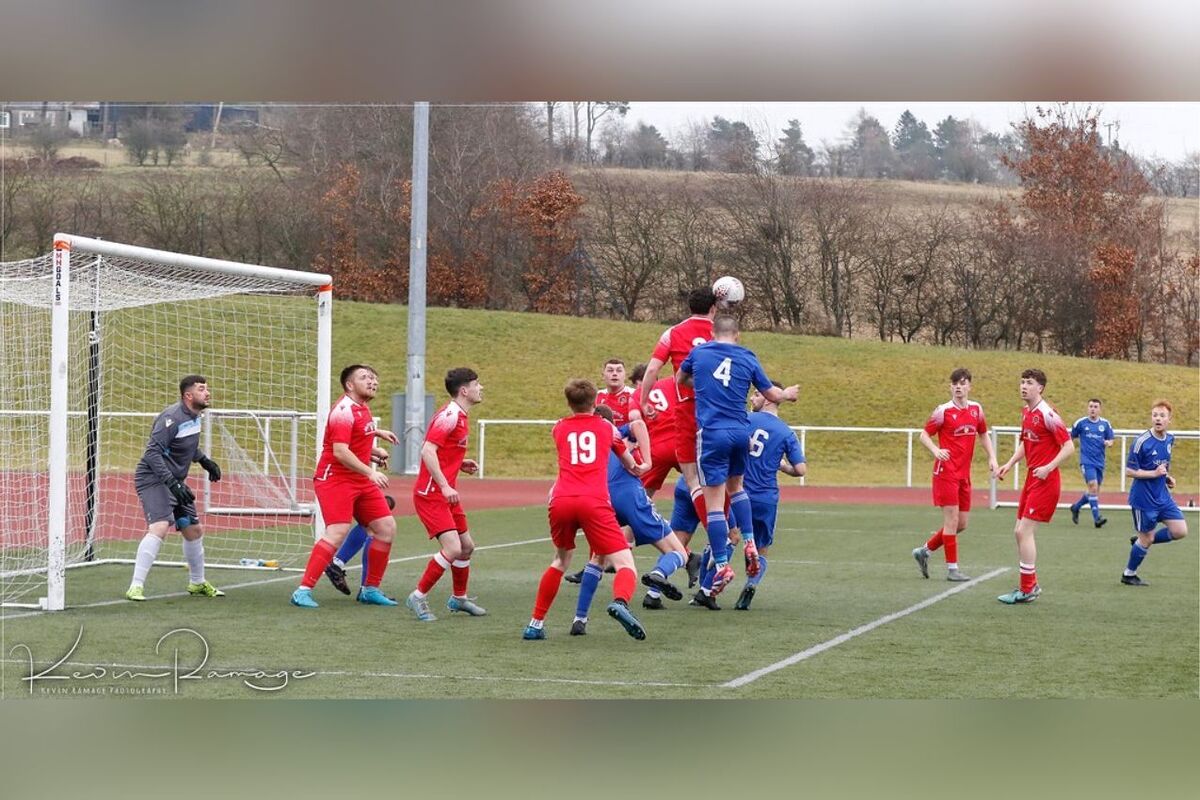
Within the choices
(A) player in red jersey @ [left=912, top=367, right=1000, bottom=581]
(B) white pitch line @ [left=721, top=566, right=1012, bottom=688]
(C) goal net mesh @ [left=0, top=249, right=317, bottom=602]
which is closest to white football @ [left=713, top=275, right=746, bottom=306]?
(B) white pitch line @ [left=721, top=566, right=1012, bottom=688]

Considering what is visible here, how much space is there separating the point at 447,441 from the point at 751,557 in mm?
2204

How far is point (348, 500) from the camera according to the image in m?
10.2

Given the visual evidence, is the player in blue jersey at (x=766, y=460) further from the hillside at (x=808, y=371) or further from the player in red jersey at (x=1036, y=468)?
the hillside at (x=808, y=371)

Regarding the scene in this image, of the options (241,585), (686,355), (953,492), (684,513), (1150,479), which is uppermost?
(686,355)

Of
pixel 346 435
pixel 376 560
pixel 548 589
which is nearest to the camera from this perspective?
pixel 548 589

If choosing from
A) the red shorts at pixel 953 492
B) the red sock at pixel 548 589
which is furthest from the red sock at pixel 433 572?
the red shorts at pixel 953 492

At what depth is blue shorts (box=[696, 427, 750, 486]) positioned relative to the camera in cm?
962

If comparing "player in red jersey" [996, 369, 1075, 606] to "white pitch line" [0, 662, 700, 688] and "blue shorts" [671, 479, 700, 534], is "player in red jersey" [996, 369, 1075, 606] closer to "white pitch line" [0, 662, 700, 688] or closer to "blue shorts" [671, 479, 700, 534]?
"blue shorts" [671, 479, 700, 534]

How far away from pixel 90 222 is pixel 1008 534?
3142cm

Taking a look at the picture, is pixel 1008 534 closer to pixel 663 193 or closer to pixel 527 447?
pixel 527 447

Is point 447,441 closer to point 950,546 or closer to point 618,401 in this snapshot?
point 618,401

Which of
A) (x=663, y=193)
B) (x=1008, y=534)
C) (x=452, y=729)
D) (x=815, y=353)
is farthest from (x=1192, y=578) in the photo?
(x=663, y=193)
